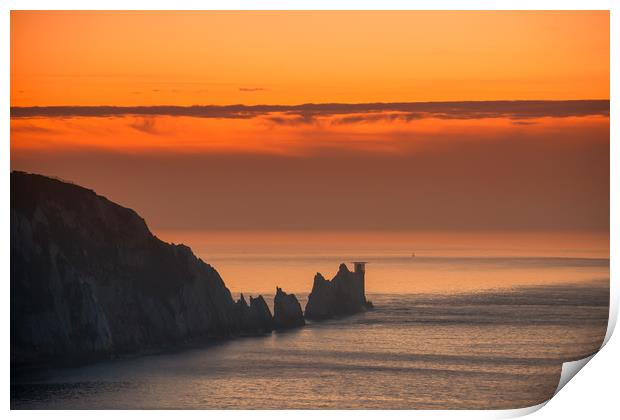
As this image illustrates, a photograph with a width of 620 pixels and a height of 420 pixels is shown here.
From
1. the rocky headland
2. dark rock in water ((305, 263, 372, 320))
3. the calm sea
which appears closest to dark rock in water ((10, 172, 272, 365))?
the rocky headland

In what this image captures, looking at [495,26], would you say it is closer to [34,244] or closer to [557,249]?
[557,249]

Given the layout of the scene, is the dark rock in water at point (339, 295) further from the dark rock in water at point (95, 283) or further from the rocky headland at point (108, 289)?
the dark rock in water at point (95, 283)

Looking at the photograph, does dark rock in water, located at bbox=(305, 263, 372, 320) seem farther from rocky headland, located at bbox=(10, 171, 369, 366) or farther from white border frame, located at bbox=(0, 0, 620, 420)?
white border frame, located at bbox=(0, 0, 620, 420)

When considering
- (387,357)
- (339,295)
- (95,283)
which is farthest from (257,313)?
(95,283)

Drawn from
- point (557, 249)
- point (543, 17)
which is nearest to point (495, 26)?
point (543, 17)

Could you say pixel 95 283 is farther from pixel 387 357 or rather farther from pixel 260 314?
pixel 387 357
